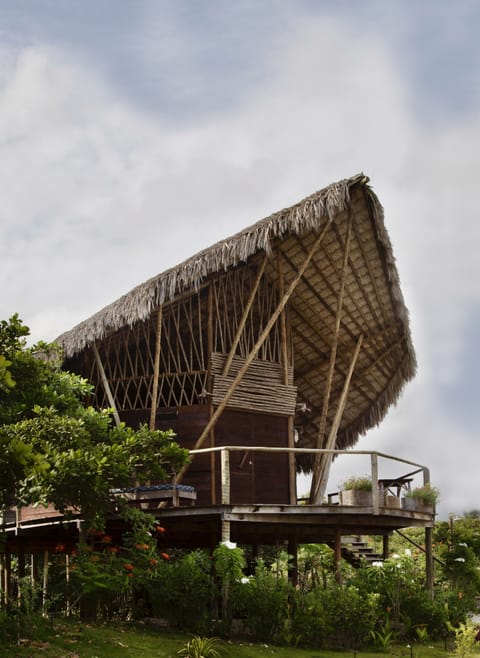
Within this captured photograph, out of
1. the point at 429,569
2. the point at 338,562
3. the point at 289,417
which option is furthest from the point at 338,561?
the point at 289,417

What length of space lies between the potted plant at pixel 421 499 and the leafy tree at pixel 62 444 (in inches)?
170

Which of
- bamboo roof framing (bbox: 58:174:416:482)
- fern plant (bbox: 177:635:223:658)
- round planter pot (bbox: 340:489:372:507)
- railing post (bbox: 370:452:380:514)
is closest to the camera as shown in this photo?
fern plant (bbox: 177:635:223:658)

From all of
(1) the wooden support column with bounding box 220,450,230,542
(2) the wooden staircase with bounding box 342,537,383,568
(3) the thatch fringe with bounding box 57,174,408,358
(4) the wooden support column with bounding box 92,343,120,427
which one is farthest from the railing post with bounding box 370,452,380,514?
(4) the wooden support column with bounding box 92,343,120,427

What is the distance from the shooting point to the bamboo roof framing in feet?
48.5

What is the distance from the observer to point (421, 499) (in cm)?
1475

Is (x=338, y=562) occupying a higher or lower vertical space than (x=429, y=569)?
higher

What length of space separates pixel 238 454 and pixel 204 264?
3446 millimetres

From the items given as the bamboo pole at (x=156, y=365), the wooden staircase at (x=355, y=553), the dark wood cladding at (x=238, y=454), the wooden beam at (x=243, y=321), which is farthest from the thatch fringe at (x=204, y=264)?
the wooden staircase at (x=355, y=553)

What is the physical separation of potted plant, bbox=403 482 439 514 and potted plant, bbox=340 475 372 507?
32.7 inches

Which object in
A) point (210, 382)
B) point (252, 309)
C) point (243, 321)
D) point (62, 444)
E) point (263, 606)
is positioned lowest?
point (263, 606)

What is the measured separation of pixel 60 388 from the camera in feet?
40.2

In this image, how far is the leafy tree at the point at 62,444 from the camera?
33.6 ft

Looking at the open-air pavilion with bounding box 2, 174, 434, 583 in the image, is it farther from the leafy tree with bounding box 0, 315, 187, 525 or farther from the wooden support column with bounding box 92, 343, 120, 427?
the leafy tree with bounding box 0, 315, 187, 525

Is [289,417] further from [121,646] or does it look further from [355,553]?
[121,646]
